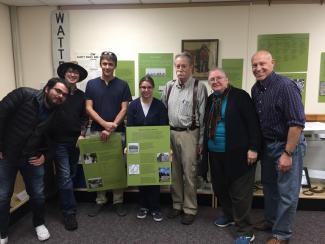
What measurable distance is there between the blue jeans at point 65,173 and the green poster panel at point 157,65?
122 cm

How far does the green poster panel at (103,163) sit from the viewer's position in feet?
8.30

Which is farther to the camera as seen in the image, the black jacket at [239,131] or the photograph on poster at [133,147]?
the photograph on poster at [133,147]

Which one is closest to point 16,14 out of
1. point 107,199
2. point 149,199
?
point 107,199

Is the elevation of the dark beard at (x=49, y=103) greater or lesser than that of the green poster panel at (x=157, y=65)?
lesser

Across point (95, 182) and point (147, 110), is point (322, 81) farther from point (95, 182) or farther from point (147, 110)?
point (95, 182)

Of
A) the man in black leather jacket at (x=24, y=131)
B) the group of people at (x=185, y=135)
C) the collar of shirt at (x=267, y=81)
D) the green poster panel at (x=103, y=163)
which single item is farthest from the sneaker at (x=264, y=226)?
the man in black leather jacket at (x=24, y=131)

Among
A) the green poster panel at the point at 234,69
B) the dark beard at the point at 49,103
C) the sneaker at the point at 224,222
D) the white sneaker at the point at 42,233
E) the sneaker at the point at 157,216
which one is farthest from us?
the green poster panel at the point at 234,69

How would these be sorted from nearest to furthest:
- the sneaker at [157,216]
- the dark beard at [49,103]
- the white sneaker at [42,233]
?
the dark beard at [49,103], the white sneaker at [42,233], the sneaker at [157,216]

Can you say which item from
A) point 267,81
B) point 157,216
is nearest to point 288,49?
point 267,81

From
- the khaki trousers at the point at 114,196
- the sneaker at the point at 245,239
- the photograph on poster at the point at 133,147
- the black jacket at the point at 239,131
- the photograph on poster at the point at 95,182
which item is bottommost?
the sneaker at the point at 245,239

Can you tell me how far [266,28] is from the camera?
296cm

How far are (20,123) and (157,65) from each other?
1644 millimetres

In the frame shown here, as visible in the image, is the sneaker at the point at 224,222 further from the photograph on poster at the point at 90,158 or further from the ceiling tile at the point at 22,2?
the ceiling tile at the point at 22,2

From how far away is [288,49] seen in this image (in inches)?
116
